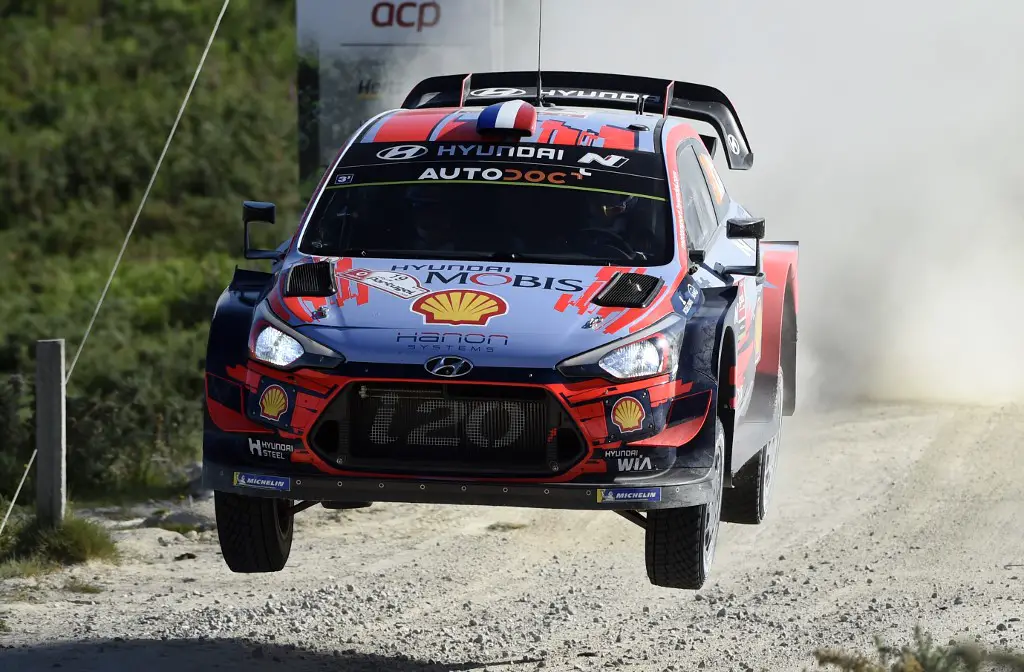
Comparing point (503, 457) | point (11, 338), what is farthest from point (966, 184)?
point (503, 457)

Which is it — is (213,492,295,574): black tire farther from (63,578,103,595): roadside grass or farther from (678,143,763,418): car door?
(63,578,103,595): roadside grass

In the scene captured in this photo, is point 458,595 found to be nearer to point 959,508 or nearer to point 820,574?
point 820,574

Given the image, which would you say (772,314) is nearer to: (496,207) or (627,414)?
(496,207)

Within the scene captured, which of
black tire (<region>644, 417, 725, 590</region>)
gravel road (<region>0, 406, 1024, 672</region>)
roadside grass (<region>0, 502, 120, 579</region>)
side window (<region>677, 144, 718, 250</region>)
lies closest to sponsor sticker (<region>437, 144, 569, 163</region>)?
side window (<region>677, 144, 718, 250</region>)

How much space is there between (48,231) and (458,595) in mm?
16490

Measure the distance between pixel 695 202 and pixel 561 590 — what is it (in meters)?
2.87

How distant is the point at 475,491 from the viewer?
5.78 m

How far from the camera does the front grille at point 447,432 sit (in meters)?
5.76

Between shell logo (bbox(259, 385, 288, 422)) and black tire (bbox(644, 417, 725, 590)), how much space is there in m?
1.47

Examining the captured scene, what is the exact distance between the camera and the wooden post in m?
9.46

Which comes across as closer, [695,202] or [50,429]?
[695,202]

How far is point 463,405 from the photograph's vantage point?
5.77 m

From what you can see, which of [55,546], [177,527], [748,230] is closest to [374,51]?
[177,527]

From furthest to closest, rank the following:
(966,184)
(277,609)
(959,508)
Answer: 1. (966,184)
2. (959,508)
3. (277,609)
